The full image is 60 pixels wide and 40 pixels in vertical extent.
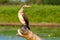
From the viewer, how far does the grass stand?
78.7 feet

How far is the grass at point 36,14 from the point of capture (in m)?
24.0

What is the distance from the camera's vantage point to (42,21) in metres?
23.7

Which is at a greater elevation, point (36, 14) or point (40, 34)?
point (40, 34)

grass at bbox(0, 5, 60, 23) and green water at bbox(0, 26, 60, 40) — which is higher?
green water at bbox(0, 26, 60, 40)

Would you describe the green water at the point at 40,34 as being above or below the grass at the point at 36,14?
above

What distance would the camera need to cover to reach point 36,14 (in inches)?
974

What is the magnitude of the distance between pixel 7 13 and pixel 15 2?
17.0ft

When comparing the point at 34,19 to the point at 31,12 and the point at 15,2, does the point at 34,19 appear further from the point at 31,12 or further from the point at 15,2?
the point at 15,2

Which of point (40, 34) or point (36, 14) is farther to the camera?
point (36, 14)

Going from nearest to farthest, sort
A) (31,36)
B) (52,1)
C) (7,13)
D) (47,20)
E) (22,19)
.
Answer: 1. (31,36)
2. (22,19)
3. (47,20)
4. (7,13)
5. (52,1)

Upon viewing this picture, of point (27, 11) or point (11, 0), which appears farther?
point (11, 0)

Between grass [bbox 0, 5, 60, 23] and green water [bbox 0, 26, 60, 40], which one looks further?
grass [bbox 0, 5, 60, 23]

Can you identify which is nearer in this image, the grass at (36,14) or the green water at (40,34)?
the green water at (40,34)

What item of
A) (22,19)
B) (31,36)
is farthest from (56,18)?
(31,36)
